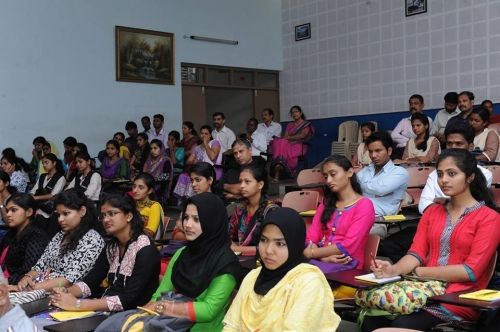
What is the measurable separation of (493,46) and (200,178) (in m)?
5.85

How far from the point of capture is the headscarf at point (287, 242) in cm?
229

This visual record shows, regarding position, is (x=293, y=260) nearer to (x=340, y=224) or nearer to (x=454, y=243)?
(x=454, y=243)

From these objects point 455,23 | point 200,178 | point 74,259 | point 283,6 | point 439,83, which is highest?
point 283,6

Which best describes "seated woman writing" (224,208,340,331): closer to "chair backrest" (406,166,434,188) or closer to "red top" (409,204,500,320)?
"red top" (409,204,500,320)

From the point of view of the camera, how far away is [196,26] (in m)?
10.7

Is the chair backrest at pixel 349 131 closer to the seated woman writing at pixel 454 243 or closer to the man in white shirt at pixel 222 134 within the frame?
the man in white shirt at pixel 222 134

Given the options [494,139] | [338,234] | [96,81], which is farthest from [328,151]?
[338,234]

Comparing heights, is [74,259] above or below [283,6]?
below

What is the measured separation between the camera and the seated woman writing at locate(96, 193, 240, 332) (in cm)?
260

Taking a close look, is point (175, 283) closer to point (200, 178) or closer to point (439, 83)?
point (200, 178)

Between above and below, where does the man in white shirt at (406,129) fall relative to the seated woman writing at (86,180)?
above

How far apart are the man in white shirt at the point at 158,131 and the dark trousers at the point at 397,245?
614 centimetres

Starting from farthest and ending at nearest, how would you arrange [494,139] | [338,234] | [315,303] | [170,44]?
[170,44] → [494,139] → [338,234] → [315,303]

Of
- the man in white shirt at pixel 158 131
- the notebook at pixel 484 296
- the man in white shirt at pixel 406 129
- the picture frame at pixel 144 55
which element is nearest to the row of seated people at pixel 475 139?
the man in white shirt at pixel 406 129
